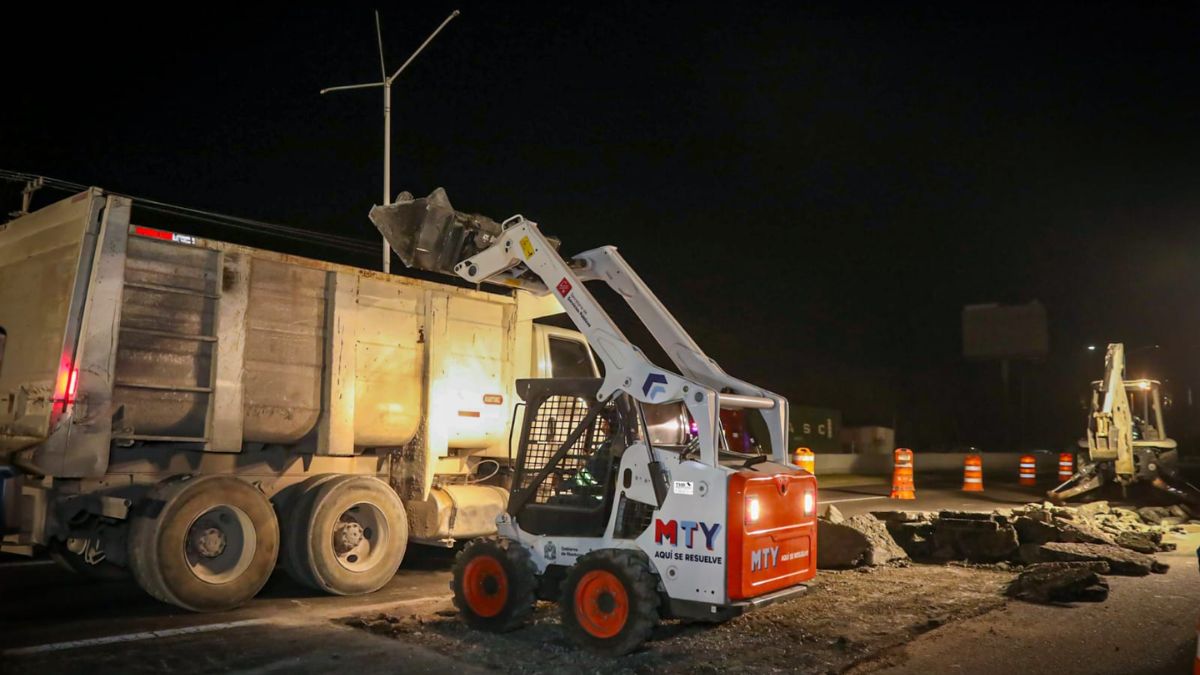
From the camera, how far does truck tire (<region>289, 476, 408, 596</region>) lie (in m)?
8.46

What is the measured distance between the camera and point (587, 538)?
6.84 meters

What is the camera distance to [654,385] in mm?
6582

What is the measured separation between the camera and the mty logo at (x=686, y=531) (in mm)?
6211

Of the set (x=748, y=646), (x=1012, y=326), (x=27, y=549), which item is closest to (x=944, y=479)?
(x=748, y=646)

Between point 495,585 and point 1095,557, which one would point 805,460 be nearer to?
point 1095,557

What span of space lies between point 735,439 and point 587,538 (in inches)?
93.4

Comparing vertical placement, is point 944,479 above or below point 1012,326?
below

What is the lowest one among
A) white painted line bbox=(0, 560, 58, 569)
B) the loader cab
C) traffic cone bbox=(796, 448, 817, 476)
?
white painted line bbox=(0, 560, 58, 569)

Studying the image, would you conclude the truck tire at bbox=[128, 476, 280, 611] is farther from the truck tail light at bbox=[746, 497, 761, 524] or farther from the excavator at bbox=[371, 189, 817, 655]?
the truck tail light at bbox=[746, 497, 761, 524]

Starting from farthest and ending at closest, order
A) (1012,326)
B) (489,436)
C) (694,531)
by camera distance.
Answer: (1012,326), (489,436), (694,531)

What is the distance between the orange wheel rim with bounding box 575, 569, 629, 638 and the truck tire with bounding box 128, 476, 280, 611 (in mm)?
3176

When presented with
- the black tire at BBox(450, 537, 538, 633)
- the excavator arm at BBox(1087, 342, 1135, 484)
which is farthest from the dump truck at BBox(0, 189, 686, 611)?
the excavator arm at BBox(1087, 342, 1135, 484)

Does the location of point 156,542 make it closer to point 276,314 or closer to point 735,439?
point 276,314

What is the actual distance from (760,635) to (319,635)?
129 inches
